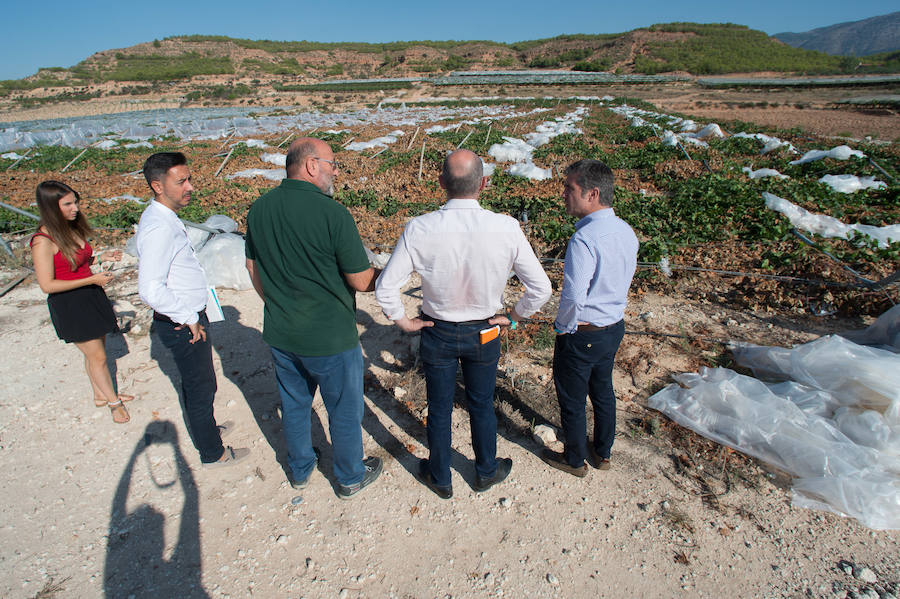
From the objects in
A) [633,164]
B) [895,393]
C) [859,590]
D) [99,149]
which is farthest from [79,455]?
[99,149]

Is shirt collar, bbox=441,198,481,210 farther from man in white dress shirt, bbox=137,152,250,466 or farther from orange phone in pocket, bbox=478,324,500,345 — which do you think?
man in white dress shirt, bbox=137,152,250,466

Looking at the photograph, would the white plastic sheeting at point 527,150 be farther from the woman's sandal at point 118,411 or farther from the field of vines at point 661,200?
the woman's sandal at point 118,411

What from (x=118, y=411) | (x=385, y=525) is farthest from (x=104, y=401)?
(x=385, y=525)

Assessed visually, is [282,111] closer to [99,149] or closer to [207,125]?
[207,125]

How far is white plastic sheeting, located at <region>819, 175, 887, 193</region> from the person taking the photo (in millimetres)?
8547

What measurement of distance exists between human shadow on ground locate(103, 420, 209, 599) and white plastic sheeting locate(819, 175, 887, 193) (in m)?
11.7

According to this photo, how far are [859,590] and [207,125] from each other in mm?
26881

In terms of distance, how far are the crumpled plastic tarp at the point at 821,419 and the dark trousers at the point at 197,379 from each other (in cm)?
338

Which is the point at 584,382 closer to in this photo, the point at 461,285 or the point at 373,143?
the point at 461,285

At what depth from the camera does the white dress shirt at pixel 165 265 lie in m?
2.36

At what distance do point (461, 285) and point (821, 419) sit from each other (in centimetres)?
271

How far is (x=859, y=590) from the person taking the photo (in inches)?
87.7

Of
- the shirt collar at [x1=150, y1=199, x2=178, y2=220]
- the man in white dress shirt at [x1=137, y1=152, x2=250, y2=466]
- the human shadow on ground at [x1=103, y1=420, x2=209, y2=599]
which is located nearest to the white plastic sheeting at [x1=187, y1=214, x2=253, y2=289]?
the human shadow on ground at [x1=103, y1=420, x2=209, y2=599]

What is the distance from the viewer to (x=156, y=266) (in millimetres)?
2385
